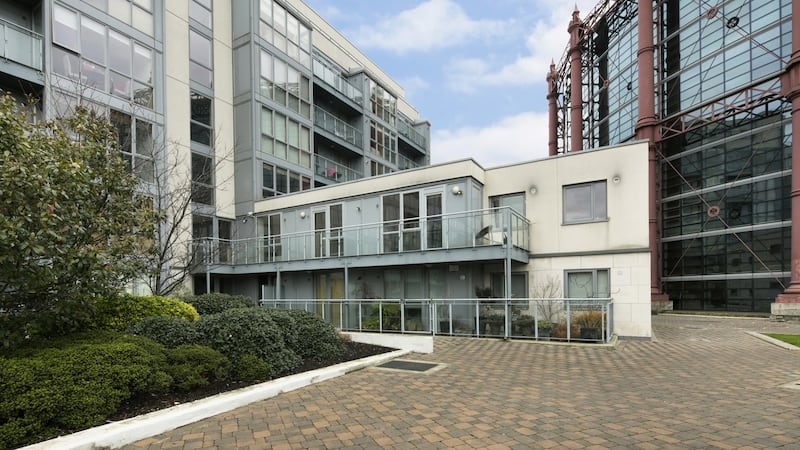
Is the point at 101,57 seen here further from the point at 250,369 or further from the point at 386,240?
the point at 250,369

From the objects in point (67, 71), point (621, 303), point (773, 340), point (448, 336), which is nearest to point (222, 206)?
point (67, 71)

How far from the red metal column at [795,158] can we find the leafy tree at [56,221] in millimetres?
23241

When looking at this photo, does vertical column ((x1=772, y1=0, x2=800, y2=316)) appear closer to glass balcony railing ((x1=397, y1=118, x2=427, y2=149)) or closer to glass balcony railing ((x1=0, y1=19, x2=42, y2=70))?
glass balcony railing ((x1=397, y1=118, x2=427, y2=149))

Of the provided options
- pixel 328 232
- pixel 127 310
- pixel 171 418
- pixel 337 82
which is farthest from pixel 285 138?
pixel 171 418

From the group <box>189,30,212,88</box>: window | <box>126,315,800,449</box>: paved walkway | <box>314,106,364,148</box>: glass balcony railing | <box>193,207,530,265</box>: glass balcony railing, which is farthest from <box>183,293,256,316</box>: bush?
<box>314,106,364,148</box>: glass balcony railing

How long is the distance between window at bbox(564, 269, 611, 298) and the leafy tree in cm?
1140

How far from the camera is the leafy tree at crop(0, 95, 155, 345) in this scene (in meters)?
4.79

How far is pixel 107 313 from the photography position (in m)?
7.11

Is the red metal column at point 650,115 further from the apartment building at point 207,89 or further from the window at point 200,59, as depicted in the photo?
the window at point 200,59

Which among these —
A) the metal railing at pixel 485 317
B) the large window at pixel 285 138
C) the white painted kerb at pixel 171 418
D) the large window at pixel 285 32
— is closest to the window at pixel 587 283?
the metal railing at pixel 485 317

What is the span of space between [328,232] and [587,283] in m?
8.86

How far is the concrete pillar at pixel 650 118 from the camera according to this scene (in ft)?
80.8

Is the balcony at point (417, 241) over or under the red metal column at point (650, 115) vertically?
under

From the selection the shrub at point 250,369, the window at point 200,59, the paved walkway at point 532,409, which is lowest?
the paved walkway at point 532,409
